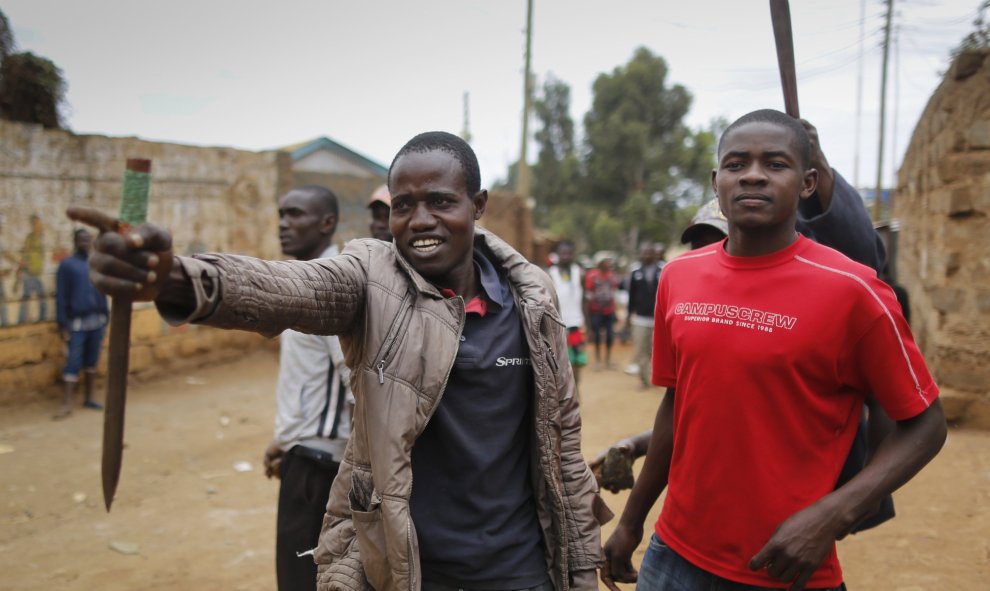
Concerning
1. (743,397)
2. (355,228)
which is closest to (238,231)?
(355,228)

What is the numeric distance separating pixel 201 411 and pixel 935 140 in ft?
26.4

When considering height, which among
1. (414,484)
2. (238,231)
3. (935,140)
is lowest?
(414,484)

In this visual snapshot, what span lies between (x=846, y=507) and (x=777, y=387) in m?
0.32

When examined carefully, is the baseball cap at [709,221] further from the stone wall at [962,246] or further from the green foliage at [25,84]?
the green foliage at [25,84]

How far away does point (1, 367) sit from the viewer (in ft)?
23.9

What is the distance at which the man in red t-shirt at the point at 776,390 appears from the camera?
66.8 inches

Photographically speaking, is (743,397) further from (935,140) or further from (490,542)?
(935,140)

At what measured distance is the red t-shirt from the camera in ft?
5.59

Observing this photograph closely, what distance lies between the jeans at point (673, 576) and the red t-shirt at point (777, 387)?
1.6 inches

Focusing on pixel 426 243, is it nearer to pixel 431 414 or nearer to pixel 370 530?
pixel 431 414

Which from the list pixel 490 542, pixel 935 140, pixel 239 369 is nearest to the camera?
pixel 490 542

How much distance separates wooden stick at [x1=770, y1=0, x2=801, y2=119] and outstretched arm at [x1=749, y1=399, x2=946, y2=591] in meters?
1.08

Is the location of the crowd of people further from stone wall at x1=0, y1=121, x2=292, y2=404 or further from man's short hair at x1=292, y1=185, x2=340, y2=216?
stone wall at x1=0, y1=121, x2=292, y2=404

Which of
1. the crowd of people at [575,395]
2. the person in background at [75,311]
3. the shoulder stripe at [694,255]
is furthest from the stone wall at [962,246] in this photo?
the person in background at [75,311]
